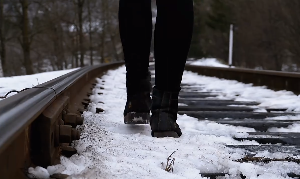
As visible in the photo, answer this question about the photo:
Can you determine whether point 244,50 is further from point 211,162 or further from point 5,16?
point 211,162

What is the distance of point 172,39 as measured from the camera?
2211 mm

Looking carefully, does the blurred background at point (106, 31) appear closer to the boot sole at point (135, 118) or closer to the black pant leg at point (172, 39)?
the boot sole at point (135, 118)

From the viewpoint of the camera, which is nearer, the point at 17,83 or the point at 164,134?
the point at 164,134

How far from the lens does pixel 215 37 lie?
1938 inches

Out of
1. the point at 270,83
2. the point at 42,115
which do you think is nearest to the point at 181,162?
the point at 42,115

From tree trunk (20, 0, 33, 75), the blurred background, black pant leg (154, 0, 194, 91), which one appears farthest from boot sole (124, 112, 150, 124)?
the blurred background

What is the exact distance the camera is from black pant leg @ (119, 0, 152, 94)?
2.42 metres

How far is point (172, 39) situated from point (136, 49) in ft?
1.04

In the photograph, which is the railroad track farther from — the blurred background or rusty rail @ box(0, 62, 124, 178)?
the blurred background

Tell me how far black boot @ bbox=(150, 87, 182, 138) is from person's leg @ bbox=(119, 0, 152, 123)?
192mm

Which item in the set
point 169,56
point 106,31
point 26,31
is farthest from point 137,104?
point 106,31

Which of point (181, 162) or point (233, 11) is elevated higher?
point (233, 11)

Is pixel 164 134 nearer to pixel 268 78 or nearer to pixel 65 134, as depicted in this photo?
pixel 65 134

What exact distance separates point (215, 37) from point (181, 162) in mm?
48724
